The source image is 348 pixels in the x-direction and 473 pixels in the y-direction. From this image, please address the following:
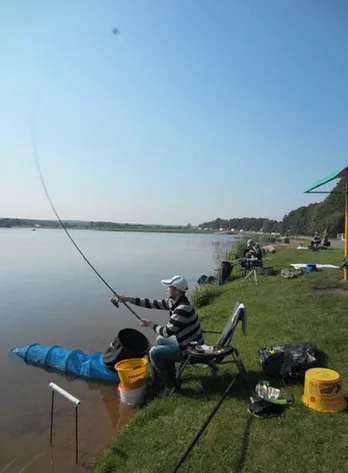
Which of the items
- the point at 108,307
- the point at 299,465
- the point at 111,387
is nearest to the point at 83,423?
the point at 111,387

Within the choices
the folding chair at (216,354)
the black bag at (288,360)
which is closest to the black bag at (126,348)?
the folding chair at (216,354)

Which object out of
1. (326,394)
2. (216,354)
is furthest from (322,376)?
(216,354)

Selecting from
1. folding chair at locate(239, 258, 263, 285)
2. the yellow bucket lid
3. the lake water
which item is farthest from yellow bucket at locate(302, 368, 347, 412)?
folding chair at locate(239, 258, 263, 285)

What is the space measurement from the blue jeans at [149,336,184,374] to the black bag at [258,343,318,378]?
1.25 m

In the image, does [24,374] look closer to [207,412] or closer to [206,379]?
[206,379]

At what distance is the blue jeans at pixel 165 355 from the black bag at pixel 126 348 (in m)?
0.81

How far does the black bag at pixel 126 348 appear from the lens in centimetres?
564

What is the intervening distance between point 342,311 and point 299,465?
16.7ft

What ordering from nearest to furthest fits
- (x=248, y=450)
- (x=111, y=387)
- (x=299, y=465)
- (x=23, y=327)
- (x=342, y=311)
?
(x=299, y=465), (x=248, y=450), (x=111, y=387), (x=342, y=311), (x=23, y=327)

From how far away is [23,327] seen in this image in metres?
9.73

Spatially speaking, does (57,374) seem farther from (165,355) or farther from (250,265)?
(250,265)

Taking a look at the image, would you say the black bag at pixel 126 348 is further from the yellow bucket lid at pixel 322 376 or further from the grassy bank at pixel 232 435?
the yellow bucket lid at pixel 322 376

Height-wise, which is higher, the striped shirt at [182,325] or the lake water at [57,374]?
the striped shirt at [182,325]

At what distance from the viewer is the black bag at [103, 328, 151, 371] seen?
18.5 feet
